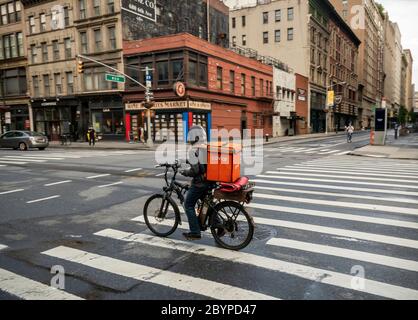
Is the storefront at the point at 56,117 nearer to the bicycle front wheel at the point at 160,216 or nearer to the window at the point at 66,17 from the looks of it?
the window at the point at 66,17

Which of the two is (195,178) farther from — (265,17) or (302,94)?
(265,17)

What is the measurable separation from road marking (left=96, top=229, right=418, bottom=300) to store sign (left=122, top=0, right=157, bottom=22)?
14488mm

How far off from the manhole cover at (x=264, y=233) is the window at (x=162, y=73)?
2904cm

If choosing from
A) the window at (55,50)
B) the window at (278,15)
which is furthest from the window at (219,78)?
the window at (278,15)

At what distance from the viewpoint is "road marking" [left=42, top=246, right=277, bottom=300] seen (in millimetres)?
4012

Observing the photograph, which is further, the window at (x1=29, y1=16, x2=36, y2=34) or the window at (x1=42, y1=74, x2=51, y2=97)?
the window at (x1=42, y1=74, x2=51, y2=97)

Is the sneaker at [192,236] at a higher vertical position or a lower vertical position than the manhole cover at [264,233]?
higher

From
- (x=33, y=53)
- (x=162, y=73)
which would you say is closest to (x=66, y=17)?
(x=33, y=53)

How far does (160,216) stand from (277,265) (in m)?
2.51

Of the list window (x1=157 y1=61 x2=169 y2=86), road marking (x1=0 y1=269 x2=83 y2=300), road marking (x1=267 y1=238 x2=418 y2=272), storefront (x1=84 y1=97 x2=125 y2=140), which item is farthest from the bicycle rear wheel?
storefront (x1=84 y1=97 x2=125 y2=140)

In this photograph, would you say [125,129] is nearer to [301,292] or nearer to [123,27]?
[123,27]

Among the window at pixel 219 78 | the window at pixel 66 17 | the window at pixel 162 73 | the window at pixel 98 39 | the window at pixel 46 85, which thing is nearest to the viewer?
the window at pixel 162 73

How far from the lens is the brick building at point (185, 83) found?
32.6 metres

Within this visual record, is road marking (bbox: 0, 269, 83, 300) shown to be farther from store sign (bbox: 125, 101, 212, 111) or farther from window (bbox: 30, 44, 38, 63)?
window (bbox: 30, 44, 38, 63)
